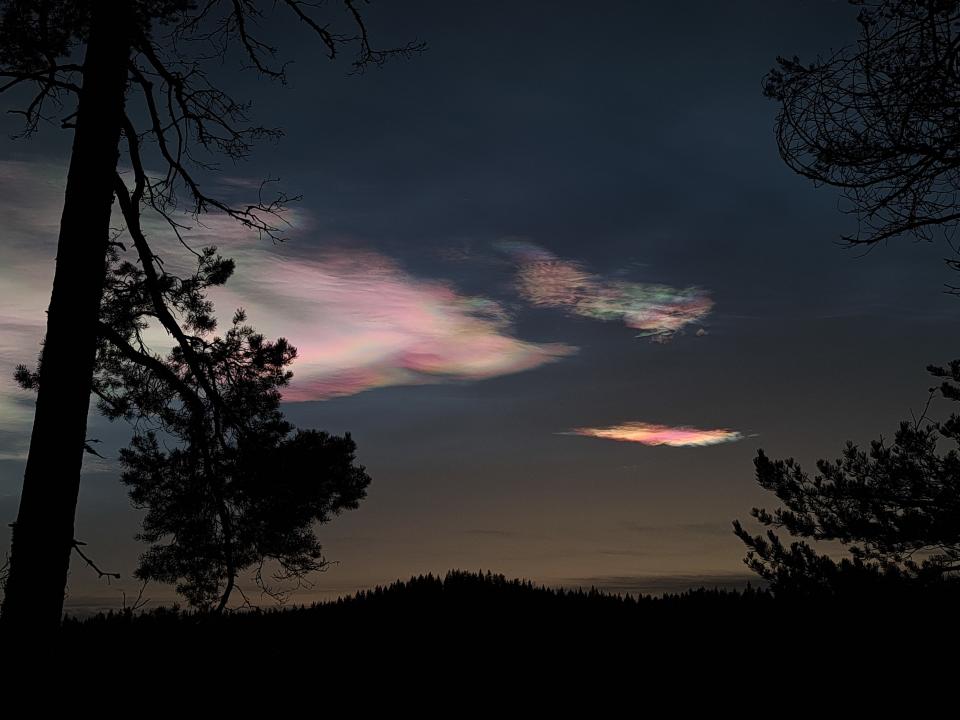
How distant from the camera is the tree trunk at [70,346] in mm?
8023

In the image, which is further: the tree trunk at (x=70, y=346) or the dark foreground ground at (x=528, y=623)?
the dark foreground ground at (x=528, y=623)

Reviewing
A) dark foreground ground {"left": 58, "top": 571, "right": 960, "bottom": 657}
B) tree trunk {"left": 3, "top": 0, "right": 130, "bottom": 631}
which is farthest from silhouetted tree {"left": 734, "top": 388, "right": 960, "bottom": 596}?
tree trunk {"left": 3, "top": 0, "right": 130, "bottom": 631}

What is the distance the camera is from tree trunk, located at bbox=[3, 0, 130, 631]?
802cm

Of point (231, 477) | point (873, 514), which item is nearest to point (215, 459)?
point (231, 477)

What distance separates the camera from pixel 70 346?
839cm

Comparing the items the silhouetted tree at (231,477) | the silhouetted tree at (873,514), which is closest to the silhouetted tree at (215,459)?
the silhouetted tree at (231,477)

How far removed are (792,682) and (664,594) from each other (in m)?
3.49

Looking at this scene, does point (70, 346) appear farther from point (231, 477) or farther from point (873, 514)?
point (873, 514)

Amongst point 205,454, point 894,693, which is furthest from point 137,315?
point 894,693

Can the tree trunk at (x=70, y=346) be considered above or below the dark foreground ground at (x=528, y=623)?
above

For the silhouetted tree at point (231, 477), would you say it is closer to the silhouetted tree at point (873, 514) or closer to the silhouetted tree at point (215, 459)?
the silhouetted tree at point (215, 459)

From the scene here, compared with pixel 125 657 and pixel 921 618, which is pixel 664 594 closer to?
pixel 921 618

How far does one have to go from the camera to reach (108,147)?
29.5 feet

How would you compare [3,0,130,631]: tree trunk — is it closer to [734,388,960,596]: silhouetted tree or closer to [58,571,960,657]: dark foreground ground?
[58,571,960,657]: dark foreground ground
